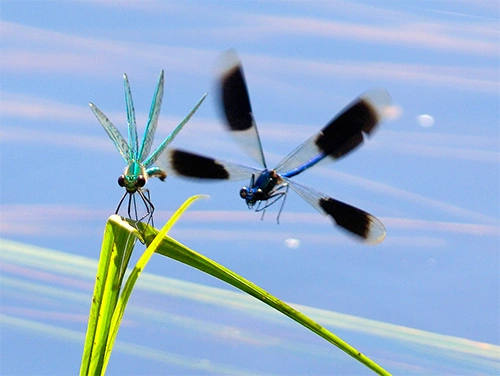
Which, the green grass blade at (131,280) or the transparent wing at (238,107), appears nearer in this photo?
the green grass blade at (131,280)

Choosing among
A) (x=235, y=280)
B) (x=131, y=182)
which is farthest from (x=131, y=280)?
(x=131, y=182)

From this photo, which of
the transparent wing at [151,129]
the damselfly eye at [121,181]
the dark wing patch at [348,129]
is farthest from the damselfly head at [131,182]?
the dark wing patch at [348,129]

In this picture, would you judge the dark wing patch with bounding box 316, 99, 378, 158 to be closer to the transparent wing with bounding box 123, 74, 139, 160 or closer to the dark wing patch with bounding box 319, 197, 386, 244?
the dark wing patch with bounding box 319, 197, 386, 244

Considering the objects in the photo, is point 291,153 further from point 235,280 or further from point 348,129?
point 235,280

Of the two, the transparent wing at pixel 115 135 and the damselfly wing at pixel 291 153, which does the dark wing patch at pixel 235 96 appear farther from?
the transparent wing at pixel 115 135

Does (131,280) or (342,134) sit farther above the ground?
(342,134)

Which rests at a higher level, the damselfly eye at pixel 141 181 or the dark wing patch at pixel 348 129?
the dark wing patch at pixel 348 129

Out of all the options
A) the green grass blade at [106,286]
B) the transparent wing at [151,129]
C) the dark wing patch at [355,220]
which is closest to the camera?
the green grass blade at [106,286]
